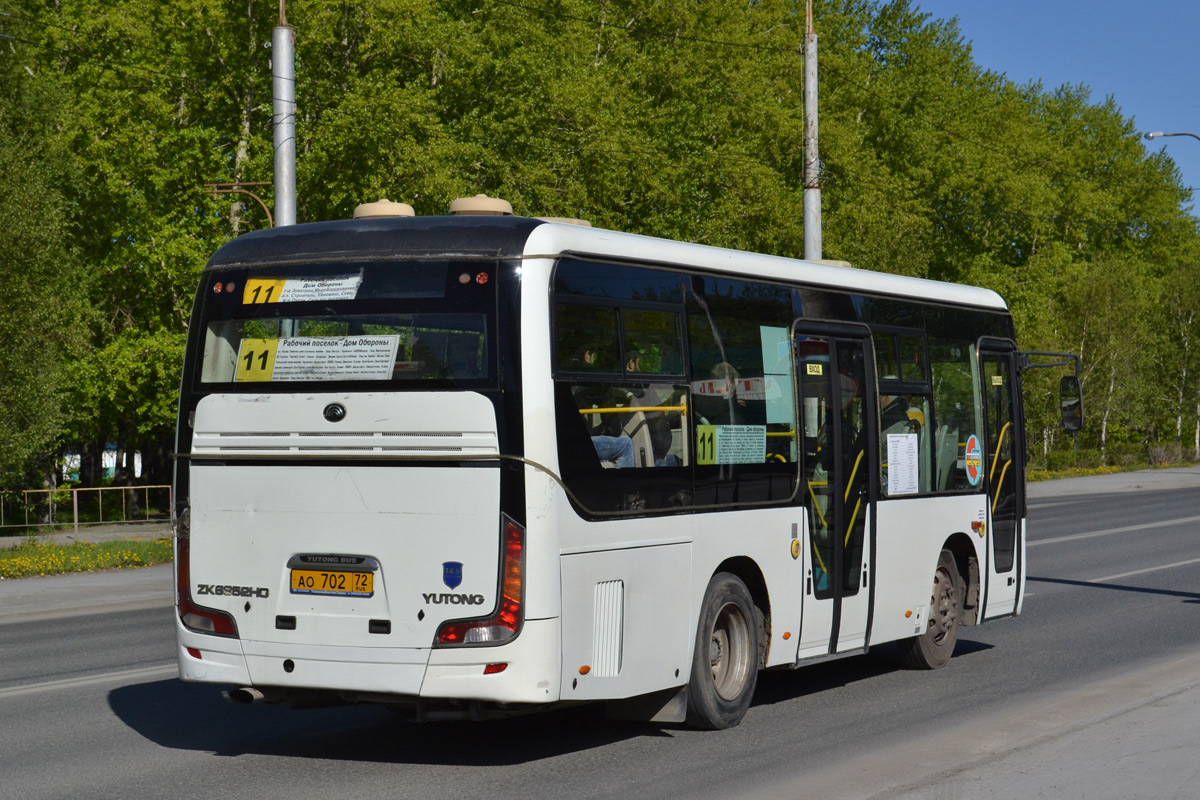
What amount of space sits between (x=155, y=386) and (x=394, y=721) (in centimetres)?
2964

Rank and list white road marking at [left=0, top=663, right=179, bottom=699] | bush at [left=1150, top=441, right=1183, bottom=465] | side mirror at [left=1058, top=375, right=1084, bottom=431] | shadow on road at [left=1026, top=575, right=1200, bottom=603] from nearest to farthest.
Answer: white road marking at [left=0, top=663, right=179, bottom=699]
side mirror at [left=1058, top=375, right=1084, bottom=431]
shadow on road at [left=1026, top=575, right=1200, bottom=603]
bush at [left=1150, top=441, right=1183, bottom=465]

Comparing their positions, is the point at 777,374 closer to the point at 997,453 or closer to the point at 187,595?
the point at 997,453

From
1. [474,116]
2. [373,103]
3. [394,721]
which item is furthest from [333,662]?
[474,116]

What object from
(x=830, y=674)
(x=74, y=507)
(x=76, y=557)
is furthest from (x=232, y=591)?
(x=74, y=507)

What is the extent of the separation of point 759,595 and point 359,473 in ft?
9.90

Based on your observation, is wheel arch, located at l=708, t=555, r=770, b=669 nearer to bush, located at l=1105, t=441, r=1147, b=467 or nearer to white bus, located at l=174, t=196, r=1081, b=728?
white bus, located at l=174, t=196, r=1081, b=728

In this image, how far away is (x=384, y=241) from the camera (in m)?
8.26

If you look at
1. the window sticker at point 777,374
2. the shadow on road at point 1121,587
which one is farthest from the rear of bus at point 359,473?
the shadow on road at point 1121,587

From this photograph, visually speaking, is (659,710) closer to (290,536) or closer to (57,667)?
(290,536)

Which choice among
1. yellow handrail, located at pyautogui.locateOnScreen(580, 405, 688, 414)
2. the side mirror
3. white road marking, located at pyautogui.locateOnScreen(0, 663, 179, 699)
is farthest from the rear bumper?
the side mirror

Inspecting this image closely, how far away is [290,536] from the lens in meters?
8.15

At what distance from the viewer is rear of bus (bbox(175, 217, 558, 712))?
7707mm

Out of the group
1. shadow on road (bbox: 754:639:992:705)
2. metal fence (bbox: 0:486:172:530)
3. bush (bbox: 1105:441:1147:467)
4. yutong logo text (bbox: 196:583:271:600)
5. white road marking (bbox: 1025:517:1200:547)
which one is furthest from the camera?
bush (bbox: 1105:441:1147:467)

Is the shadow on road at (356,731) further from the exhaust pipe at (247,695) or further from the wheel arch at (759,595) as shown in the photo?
the wheel arch at (759,595)
